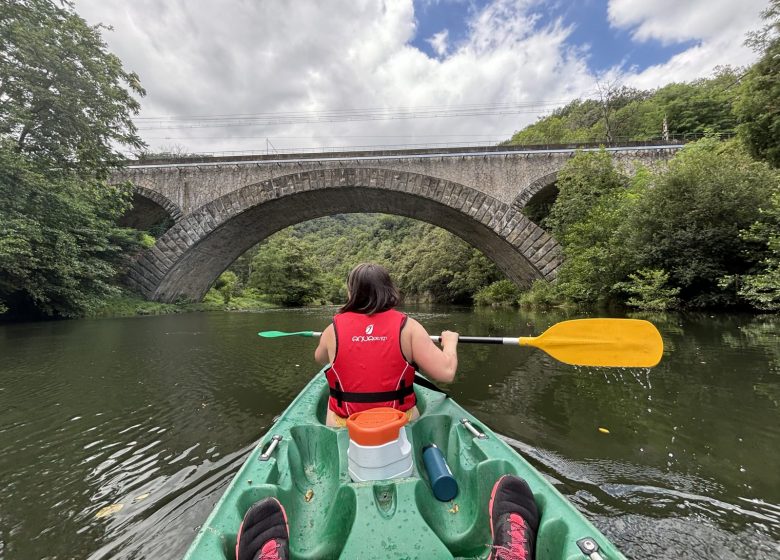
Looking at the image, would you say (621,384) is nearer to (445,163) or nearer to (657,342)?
(657,342)

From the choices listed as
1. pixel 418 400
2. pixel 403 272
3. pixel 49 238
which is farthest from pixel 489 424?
Answer: pixel 403 272

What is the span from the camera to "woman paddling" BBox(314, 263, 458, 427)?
215cm

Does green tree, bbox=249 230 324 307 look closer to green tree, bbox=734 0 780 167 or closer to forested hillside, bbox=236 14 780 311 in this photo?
forested hillside, bbox=236 14 780 311

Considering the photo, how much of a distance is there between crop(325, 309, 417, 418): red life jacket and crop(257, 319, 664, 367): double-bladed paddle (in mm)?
1239

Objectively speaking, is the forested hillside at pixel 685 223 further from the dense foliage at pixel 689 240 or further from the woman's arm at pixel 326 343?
the woman's arm at pixel 326 343

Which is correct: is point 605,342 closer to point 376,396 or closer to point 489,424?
point 489,424

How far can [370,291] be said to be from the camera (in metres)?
2.23

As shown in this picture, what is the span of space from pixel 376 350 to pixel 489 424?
217 cm

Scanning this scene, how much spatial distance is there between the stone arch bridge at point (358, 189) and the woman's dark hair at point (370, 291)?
15429mm

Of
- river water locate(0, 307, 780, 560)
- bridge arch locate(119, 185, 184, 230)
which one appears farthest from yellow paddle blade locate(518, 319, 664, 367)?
bridge arch locate(119, 185, 184, 230)

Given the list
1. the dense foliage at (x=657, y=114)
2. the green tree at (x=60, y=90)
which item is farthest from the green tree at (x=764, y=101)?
the green tree at (x=60, y=90)

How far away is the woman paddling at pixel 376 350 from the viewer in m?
2.15

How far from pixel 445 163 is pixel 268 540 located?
58.5ft

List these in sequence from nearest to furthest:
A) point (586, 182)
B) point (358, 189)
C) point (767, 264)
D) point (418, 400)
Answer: point (418, 400)
point (767, 264)
point (586, 182)
point (358, 189)
